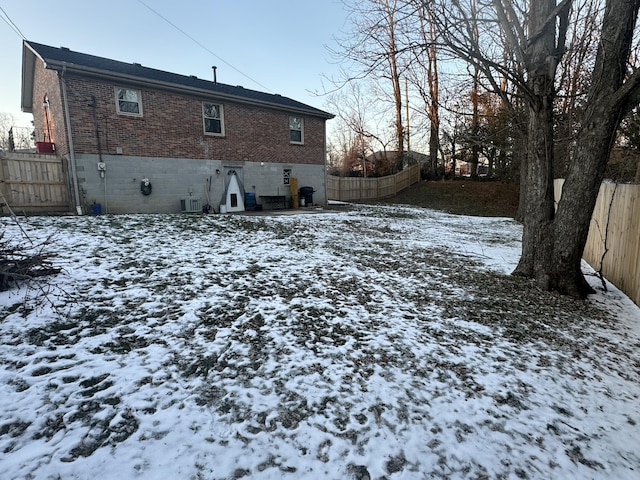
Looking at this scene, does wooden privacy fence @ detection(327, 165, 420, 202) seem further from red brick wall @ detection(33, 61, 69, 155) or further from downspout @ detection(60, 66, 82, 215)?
downspout @ detection(60, 66, 82, 215)

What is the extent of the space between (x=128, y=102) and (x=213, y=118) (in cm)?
296

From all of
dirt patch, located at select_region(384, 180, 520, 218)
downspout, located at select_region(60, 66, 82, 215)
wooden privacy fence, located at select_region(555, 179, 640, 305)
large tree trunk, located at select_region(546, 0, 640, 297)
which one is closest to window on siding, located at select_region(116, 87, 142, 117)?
downspout, located at select_region(60, 66, 82, 215)

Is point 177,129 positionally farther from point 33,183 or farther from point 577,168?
point 577,168

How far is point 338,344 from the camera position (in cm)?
313

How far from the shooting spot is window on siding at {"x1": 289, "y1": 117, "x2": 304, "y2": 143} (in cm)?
1512

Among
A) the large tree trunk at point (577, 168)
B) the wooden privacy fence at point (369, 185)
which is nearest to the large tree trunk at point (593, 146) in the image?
the large tree trunk at point (577, 168)

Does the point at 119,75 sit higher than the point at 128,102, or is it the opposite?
the point at 119,75

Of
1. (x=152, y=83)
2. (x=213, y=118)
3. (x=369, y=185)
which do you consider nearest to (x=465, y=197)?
(x=369, y=185)

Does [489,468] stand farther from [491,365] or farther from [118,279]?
[118,279]

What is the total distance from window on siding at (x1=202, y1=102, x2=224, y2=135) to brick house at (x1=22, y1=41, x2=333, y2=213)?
1.5 inches

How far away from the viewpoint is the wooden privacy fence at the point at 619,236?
176 inches

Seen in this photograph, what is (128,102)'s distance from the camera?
10523 mm

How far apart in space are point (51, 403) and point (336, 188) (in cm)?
2074

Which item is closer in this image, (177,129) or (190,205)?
(177,129)
